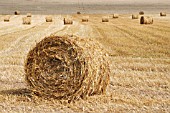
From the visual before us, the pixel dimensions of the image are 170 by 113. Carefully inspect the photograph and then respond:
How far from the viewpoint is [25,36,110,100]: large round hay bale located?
9.99 meters

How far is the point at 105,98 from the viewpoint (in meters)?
10.4

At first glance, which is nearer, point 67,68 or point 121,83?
point 67,68

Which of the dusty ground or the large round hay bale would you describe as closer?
the dusty ground

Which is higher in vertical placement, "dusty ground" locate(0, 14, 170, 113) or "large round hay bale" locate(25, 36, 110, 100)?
"large round hay bale" locate(25, 36, 110, 100)

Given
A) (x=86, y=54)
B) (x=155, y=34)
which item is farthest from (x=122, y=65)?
(x=155, y=34)

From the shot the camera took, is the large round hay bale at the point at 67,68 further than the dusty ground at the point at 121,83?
Yes

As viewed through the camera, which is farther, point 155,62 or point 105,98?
point 155,62

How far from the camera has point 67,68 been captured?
10.1 metres

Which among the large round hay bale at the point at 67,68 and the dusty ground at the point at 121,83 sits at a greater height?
the large round hay bale at the point at 67,68

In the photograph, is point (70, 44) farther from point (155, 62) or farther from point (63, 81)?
point (155, 62)

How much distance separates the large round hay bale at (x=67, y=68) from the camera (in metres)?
9.99

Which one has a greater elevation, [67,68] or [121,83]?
[67,68]

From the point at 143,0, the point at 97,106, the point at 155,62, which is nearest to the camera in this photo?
the point at 97,106

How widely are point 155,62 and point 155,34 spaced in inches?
373
